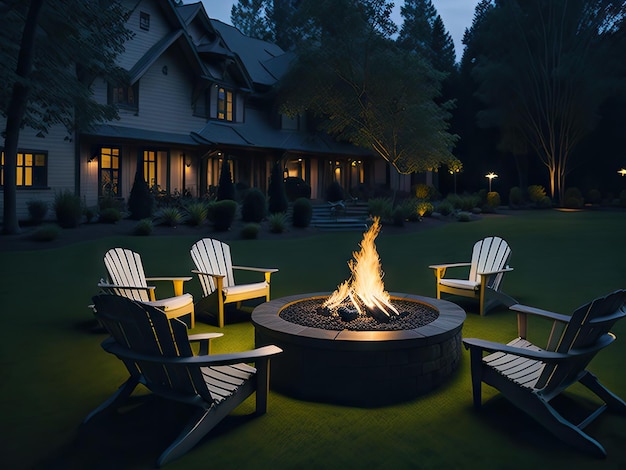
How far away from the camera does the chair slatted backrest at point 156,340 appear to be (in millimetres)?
3264

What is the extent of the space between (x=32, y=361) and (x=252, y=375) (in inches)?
100

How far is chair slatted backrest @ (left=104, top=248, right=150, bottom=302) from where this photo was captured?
5914 mm

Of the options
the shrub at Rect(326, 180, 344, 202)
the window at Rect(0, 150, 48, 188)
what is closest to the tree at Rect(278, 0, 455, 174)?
the shrub at Rect(326, 180, 344, 202)

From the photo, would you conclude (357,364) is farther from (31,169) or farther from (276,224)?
(31,169)

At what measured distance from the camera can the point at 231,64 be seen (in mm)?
24656

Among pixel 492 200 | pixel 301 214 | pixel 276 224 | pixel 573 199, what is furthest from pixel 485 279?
pixel 573 199

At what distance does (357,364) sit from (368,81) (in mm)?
20664

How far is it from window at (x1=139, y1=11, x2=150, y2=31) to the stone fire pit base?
1980 centimetres

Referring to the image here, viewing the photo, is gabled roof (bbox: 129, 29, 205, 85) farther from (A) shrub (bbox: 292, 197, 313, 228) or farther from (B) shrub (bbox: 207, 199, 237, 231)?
(A) shrub (bbox: 292, 197, 313, 228)

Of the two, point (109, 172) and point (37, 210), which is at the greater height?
point (109, 172)

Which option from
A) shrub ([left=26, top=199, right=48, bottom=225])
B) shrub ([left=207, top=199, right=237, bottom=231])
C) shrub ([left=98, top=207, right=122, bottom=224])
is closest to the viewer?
shrub ([left=98, top=207, right=122, bottom=224])

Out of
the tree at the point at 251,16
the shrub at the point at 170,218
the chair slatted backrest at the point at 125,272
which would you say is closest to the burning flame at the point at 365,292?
the chair slatted backrest at the point at 125,272

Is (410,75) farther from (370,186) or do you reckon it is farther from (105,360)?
(105,360)

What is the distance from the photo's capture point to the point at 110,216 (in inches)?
626
